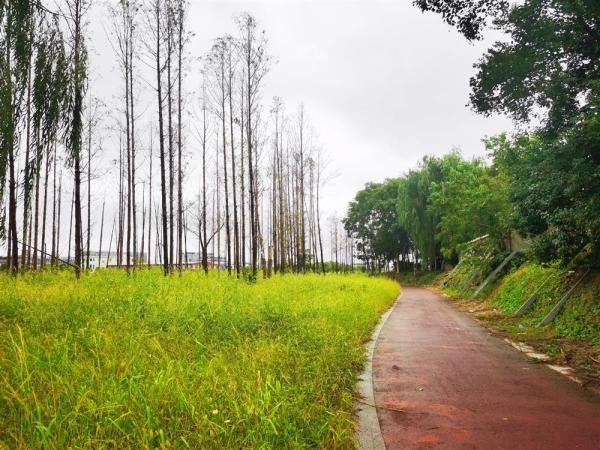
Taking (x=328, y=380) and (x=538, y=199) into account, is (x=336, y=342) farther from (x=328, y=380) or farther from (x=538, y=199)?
(x=538, y=199)

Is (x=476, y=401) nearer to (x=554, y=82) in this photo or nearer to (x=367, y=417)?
(x=367, y=417)

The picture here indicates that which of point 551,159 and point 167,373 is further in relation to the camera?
point 551,159

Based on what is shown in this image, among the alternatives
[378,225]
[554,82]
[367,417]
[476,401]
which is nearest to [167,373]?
[367,417]

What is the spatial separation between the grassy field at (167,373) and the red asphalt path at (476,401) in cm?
56

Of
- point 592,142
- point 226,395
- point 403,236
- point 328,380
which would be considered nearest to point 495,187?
point 592,142

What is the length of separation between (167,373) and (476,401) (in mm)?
3399

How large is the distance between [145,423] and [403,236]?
44.4m

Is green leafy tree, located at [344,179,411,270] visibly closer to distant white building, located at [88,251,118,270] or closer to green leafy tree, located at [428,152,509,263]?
green leafy tree, located at [428,152,509,263]

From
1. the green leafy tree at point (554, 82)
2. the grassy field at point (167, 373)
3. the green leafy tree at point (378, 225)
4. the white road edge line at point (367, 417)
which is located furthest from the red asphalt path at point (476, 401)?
the green leafy tree at point (378, 225)

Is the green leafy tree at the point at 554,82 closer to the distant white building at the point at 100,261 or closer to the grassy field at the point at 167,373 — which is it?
the grassy field at the point at 167,373

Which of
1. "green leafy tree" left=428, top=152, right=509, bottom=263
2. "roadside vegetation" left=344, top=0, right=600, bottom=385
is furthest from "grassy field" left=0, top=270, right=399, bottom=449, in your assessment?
"green leafy tree" left=428, top=152, right=509, bottom=263

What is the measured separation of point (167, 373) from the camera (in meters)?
3.60

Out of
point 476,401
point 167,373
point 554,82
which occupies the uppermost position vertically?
point 554,82

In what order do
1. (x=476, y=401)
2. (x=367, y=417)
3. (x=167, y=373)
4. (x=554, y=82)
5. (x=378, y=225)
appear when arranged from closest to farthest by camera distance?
(x=167, y=373) < (x=367, y=417) < (x=476, y=401) < (x=554, y=82) < (x=378, y=225)
